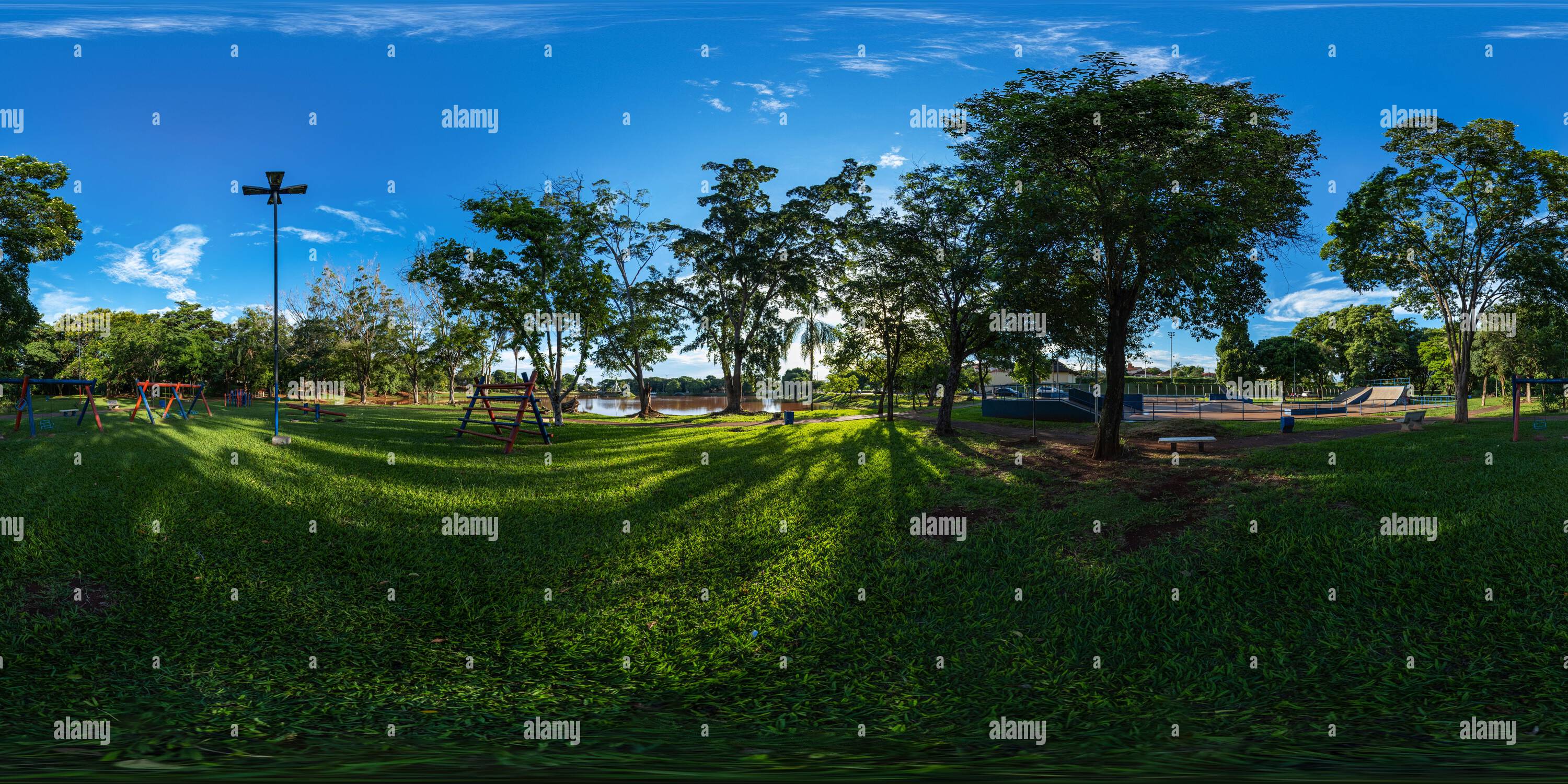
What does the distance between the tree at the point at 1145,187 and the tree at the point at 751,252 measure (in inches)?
788

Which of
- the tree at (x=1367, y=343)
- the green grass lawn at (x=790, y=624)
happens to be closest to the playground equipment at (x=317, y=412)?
the green grass lawn at (x=790, y=624)

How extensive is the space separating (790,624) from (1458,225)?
2801cm

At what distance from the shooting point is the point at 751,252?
35812 mm

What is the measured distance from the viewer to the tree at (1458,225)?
19953mm

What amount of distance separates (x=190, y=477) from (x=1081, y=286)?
63.3ft

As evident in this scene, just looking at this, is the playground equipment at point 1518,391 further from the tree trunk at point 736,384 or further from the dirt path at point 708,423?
the tree trunk at point 736,384

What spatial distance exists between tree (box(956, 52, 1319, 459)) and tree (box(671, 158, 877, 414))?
65.6 ft

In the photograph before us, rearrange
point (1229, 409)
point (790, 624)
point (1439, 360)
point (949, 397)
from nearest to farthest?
1. point (790, 624)
2. point (949, 397)
3. point (1229, 409)
4. point (1439, 360)

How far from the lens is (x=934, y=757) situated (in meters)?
4.41

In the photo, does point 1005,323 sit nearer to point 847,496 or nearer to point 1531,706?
point 847,496

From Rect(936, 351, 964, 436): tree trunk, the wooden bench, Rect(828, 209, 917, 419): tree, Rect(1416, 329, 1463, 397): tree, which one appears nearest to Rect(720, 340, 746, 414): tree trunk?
Rect(828, 209, 917, 419): tree

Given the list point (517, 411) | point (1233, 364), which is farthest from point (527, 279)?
point (1233, 364)

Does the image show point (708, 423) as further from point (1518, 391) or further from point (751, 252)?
point (1518, 391)

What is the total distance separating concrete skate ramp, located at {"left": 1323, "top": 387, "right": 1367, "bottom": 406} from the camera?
49594 mm
